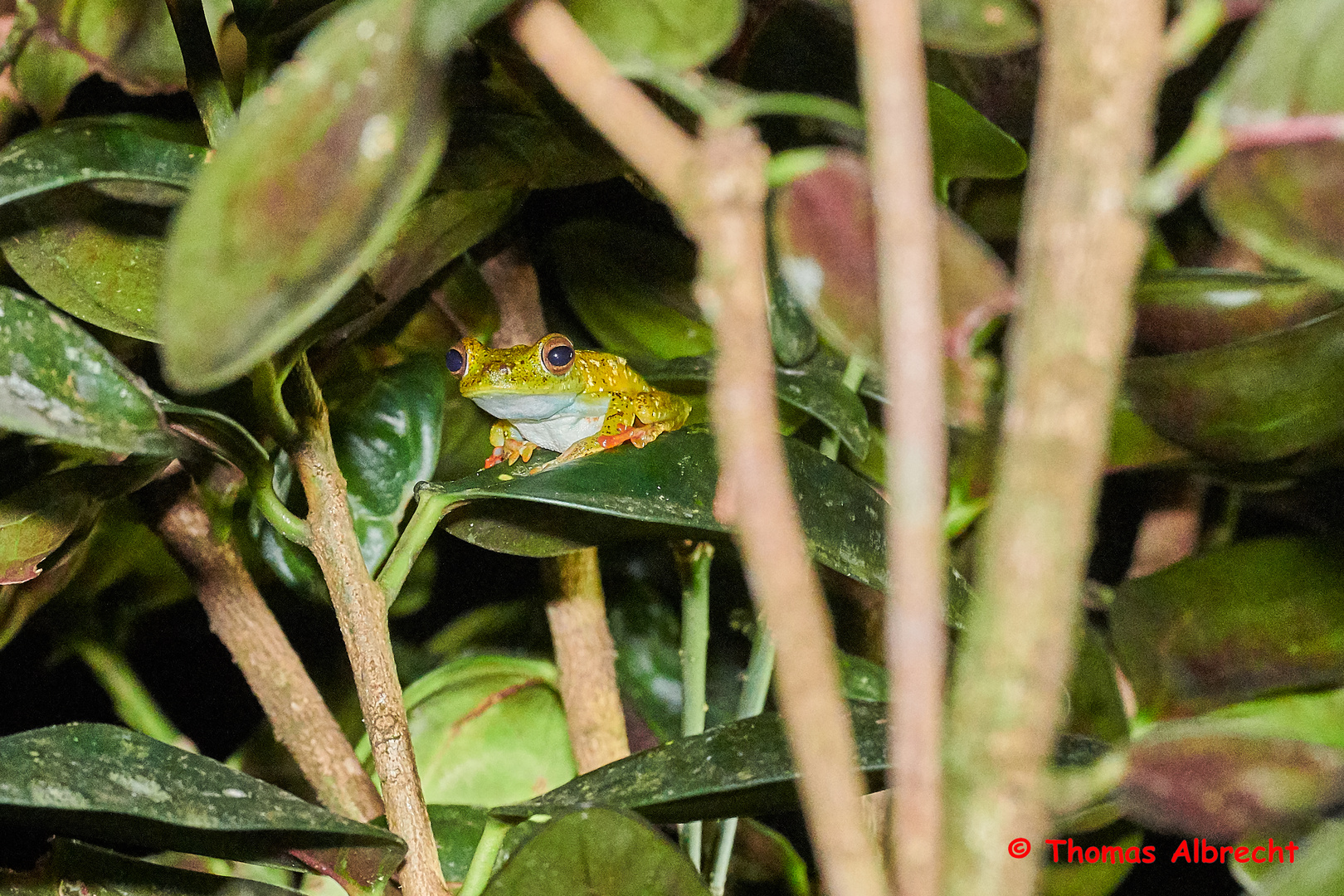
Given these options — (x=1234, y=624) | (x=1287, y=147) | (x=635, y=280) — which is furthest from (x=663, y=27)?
(x=1234, y=624)

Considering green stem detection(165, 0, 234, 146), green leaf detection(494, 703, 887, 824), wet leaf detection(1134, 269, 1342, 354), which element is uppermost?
green stem detection(165, 0, 234, 146)

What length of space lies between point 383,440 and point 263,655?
0.23 m

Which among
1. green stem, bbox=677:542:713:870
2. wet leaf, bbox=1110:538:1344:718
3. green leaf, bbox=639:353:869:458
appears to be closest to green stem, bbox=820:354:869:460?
green leaf, bbox=639:353:869:458

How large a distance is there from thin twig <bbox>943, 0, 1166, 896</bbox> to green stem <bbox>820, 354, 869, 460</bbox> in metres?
0.69

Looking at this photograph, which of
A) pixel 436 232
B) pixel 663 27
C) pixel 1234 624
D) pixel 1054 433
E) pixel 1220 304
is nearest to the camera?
pixel 1054 433

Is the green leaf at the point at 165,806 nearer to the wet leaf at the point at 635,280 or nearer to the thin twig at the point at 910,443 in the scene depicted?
the thin twig at the point at 910,443

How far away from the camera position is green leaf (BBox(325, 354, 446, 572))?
905 mm

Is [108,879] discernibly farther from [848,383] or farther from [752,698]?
[848,383]

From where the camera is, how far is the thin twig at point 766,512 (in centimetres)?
30

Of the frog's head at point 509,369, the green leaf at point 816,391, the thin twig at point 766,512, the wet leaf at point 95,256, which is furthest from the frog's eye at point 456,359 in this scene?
the thin twig at point 766,512

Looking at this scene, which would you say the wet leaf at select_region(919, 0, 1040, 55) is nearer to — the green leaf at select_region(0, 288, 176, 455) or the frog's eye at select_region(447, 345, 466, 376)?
the green leaf at select_region(0, 288, 176, 455)

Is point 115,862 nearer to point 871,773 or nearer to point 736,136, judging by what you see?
point 871,773

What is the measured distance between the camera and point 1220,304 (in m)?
0.79

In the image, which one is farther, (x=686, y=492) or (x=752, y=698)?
(x=752, y=698)
